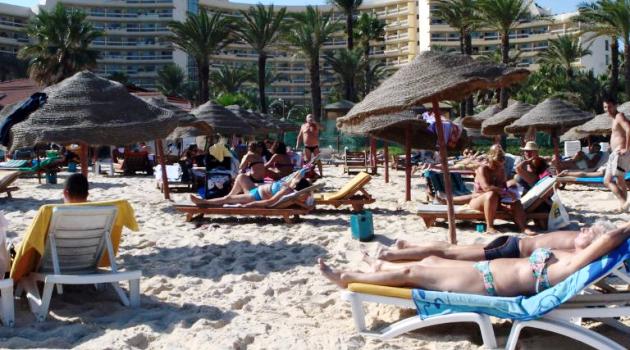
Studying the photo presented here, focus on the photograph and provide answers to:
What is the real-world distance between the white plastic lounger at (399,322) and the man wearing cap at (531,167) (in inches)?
203

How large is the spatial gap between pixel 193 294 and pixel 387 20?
73.4 metres

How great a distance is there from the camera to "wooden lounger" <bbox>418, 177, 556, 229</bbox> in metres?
7.05

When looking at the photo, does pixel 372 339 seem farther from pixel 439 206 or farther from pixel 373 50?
pixel 373 50

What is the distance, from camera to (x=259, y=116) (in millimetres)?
22484

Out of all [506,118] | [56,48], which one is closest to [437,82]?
[506,118]

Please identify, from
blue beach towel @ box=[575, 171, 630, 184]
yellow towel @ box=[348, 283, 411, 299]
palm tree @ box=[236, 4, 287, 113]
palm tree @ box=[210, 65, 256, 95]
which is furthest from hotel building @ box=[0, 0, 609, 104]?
yellow towel @ box=[348, 283, 411, 299]

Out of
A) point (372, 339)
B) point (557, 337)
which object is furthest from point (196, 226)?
point (557, 337)

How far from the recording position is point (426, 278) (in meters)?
3.68

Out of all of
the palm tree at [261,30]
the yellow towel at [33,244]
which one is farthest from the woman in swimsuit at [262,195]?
the palm tree at [261,30]

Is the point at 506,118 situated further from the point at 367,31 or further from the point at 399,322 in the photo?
the point at 367,31

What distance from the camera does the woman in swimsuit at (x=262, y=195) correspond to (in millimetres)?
7954

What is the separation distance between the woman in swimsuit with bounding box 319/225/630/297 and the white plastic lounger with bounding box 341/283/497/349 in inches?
5.7

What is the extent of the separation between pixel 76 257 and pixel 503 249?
295cm

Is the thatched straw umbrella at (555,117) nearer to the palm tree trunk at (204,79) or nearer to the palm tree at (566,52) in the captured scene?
the palm tree trunk at (204,79)
